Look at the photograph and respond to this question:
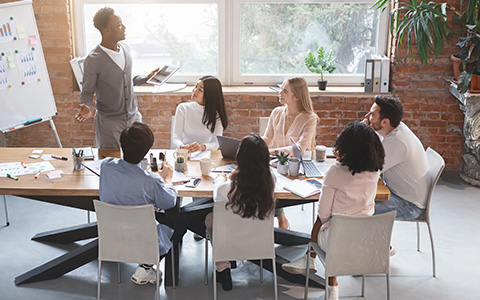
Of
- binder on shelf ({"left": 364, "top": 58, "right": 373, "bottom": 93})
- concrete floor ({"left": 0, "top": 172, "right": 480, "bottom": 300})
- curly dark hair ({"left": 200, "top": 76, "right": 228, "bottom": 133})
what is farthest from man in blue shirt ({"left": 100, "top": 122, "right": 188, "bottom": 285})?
binder on shelf ({"left": 364, "top": 58, "right": 373, "bottom": 93})

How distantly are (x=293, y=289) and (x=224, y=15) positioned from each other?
10.5 feet

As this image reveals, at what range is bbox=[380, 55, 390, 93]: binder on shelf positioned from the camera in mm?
5762

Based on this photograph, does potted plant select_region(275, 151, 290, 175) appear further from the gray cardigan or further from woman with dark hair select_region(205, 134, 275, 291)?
the gray cardigan

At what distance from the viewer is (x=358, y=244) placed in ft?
10.3

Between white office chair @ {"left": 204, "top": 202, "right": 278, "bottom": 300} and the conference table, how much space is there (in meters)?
0.33

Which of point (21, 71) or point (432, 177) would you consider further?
point (21, 71)

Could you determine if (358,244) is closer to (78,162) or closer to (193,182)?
(193,182)

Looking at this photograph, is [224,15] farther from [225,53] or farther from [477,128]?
[477,128]

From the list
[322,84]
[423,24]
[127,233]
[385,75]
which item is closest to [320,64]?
[322,84]

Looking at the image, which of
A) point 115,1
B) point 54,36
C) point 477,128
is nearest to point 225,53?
point 115,1

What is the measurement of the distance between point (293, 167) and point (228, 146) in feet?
1.75

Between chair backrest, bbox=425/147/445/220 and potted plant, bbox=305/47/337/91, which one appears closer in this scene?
chair backrest, bbox=425/147/445/220

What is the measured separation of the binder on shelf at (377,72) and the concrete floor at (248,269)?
4.82 feet

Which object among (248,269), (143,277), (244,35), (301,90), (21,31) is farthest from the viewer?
(244,35)
